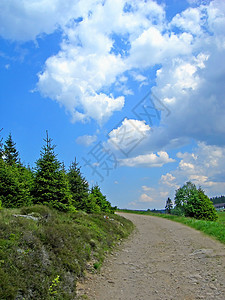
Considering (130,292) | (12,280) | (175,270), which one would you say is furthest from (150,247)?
(12,280)

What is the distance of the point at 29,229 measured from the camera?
7.38 metres

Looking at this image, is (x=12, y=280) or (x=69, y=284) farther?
(x=69, y=284)

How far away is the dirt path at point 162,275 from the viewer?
674cm

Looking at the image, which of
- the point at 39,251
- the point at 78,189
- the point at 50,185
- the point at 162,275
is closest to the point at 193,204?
the point at 78,189

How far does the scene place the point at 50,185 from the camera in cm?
1492

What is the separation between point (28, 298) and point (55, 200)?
31.2 feet

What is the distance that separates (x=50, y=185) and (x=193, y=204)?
114 feet

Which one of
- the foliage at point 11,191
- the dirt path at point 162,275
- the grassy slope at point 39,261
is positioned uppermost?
the foliage at point 11,191

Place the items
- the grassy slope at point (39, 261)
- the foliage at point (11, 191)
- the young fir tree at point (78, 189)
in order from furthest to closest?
the young fir tree at point (78, 189)
the foliage at point (11, 191)
the grassy slope at point (39, 261)

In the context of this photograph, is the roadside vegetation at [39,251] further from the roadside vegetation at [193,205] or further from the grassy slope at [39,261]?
the roadside vegetation at [193,205]

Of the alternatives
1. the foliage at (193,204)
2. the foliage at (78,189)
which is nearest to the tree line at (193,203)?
the foliage at (193,204)

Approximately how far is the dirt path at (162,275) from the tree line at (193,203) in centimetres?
3068

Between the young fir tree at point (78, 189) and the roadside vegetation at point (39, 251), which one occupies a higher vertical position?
the young fir tree at point (78, 189)

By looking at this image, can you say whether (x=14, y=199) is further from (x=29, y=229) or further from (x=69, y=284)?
(x=69, y=284)
